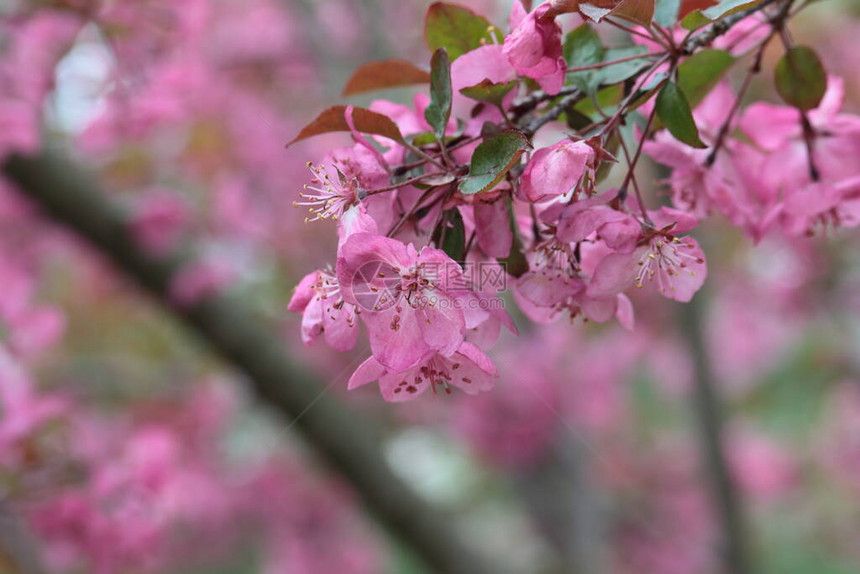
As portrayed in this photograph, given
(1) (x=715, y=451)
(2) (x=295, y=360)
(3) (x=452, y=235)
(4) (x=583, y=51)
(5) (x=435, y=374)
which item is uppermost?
(4) (x=583, y=51)

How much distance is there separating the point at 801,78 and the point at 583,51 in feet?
0.71

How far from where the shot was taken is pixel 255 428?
163 inches

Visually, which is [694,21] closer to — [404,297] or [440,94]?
[440,94]

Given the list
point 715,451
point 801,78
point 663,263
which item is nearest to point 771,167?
point 801,78

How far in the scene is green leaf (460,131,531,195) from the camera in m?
0.53

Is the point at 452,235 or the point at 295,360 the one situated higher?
the point at 452,235

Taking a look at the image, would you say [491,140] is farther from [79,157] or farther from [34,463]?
[79,157]

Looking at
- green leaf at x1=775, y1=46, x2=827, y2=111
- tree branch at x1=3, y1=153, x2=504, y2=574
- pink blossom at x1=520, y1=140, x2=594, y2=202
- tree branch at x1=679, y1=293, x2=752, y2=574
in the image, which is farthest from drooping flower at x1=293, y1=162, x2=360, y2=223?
tree branch at x1=679, y1=293, x2=752, y2=574

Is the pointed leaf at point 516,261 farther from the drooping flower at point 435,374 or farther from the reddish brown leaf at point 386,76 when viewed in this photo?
the reddish brown leaf at point 386,76

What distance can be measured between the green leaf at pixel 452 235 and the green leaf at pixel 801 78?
359mm

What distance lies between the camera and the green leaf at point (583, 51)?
0.65m

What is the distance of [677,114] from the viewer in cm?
59

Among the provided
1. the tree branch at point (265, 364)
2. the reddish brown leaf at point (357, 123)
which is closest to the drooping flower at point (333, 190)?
the reddish brown leaf at point (357, 123)

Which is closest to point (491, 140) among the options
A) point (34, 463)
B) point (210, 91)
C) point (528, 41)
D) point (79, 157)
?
point (528, 41)
